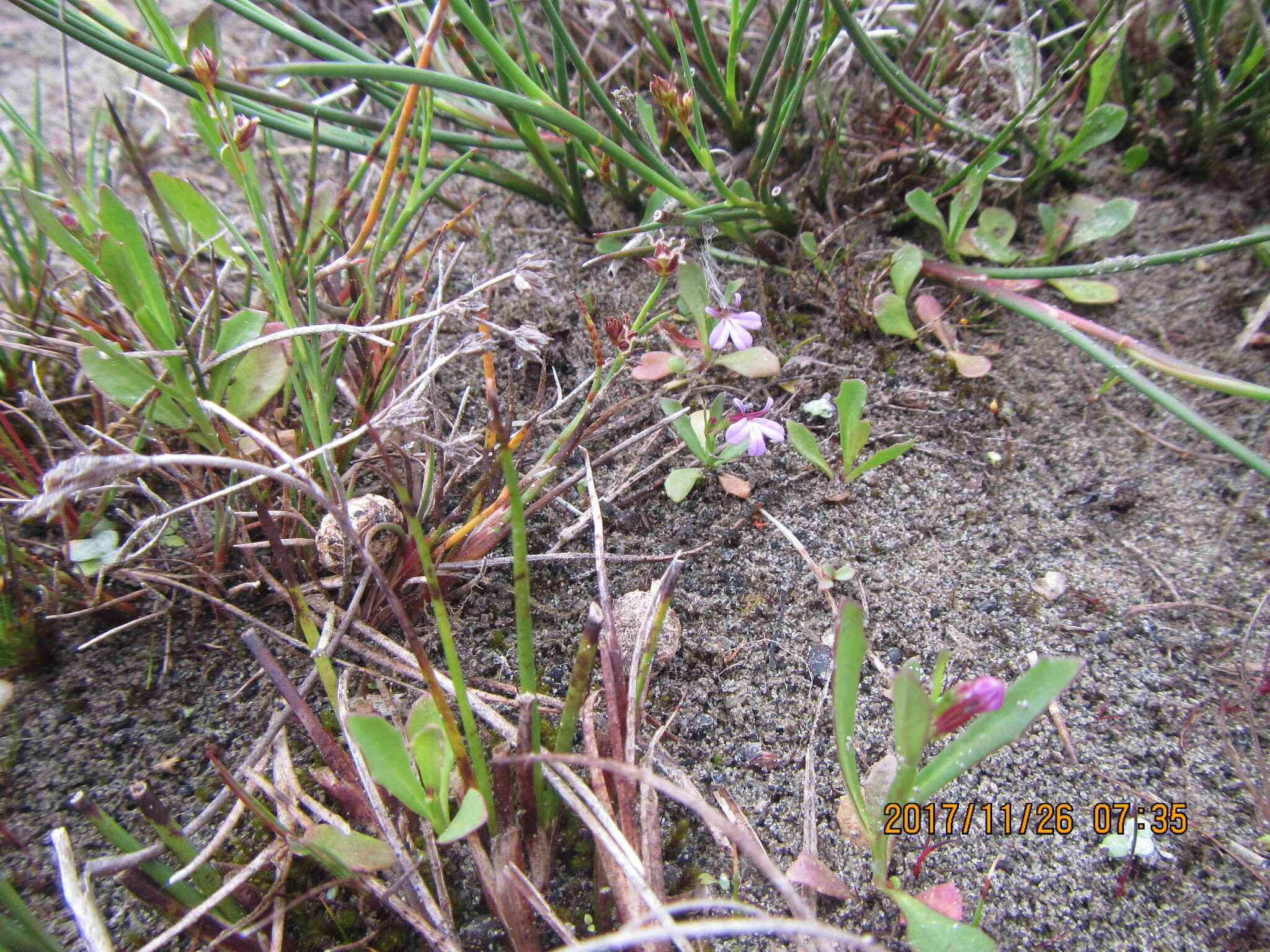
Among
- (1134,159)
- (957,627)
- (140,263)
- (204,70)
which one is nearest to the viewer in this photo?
(204,70)

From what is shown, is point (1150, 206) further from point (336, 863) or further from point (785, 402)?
point (336, 863)

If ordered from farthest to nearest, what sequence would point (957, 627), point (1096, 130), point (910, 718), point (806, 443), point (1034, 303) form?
point (1096, 130)
point (1034, 303)
point (806, 443)
point (957, 627)
point (910, 718)

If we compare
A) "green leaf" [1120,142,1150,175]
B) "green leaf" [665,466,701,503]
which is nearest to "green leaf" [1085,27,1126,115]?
"green leaf" [1120,142,1150,175]

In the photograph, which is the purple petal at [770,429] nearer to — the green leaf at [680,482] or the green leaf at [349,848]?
the green leaf at [680,482]

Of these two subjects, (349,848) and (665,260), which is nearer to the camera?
(349,848)

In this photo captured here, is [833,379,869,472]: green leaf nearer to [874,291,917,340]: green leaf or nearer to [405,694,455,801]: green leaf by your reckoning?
[874,291,917,340]: green leaf

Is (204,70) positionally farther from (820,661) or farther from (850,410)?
(820,661)

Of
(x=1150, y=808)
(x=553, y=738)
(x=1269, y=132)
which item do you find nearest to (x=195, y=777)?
(x=553, y=738)

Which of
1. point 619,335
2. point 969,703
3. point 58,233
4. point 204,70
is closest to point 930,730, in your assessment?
point 969,703

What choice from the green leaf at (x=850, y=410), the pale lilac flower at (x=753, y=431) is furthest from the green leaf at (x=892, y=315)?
the pale lilac flower at (x=753, y=431)
